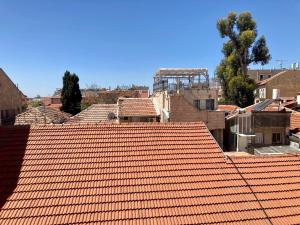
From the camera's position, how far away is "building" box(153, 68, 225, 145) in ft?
66.6

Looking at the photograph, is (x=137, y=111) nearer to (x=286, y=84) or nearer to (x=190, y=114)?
(x=190, y=114)

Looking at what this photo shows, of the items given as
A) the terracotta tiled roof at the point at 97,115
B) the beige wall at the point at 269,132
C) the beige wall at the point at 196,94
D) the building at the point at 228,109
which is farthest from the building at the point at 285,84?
the terracotta tiled roof at the point at 97,115

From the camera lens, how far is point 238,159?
33.1ft

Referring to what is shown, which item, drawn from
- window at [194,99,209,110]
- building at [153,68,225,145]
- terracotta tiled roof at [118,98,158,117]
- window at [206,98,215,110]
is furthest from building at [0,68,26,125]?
window at [206,98,215,110]

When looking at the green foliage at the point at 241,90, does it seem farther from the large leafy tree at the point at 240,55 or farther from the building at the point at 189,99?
the building at the point at 189,99

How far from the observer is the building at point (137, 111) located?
73.0ft

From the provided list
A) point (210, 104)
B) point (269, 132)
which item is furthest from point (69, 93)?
point (269, 132)

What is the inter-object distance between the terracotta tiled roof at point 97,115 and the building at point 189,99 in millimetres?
5849

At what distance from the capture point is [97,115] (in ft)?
89.7

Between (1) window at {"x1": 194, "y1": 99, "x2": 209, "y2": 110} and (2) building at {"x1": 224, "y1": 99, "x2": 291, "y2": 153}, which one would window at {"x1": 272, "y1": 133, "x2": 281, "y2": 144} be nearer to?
(2) building at {"x1": 224, "y1": 99, "x2": 291, "y2": 153}

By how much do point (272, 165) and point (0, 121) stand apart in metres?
13.3

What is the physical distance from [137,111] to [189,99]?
15.4 feet

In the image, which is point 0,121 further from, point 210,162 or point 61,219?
point 210,162

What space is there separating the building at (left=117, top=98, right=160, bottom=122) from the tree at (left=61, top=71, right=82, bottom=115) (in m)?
19.3
